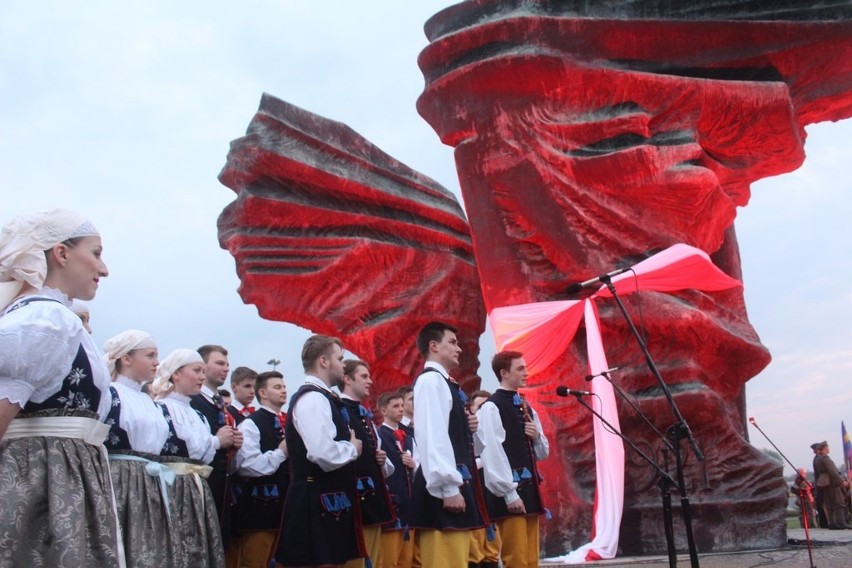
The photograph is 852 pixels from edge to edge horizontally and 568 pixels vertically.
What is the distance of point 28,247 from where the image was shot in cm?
263

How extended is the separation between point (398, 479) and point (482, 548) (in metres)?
1.36

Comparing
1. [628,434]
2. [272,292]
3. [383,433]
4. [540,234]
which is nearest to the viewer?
[383,433]

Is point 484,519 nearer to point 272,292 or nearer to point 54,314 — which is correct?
point 54,314

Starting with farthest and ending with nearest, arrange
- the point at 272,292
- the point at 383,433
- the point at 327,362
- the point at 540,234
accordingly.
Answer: the point at 272,292, the point at 540,234, the point at 383,433, the point at 327,362

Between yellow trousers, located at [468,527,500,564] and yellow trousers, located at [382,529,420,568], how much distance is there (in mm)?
817

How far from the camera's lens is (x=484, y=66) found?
8.03 m

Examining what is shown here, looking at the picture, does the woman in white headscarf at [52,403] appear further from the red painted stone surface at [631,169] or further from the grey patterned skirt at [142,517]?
the red painted stone surface at [631,169]

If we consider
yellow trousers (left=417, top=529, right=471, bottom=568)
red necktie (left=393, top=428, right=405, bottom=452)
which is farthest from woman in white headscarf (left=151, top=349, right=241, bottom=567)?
red necktie (left=393, top=428, right=405, bottom=452)

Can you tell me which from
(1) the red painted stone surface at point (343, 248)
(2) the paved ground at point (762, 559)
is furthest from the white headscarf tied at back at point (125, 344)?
(1) the red painted stone surface at point (343, 248)

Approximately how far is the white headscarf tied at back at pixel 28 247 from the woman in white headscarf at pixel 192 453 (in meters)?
1.74

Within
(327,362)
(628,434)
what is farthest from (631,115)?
(327,362)

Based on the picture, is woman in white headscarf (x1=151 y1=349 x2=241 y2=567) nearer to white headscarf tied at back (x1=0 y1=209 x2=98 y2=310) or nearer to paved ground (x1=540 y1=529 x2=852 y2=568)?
white headscarf tied at back (x1=0 y1=209 x2=98 y2=310)

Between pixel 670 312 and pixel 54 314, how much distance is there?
19.5ft

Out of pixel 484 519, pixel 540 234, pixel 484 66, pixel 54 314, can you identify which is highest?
pixel 484 66
